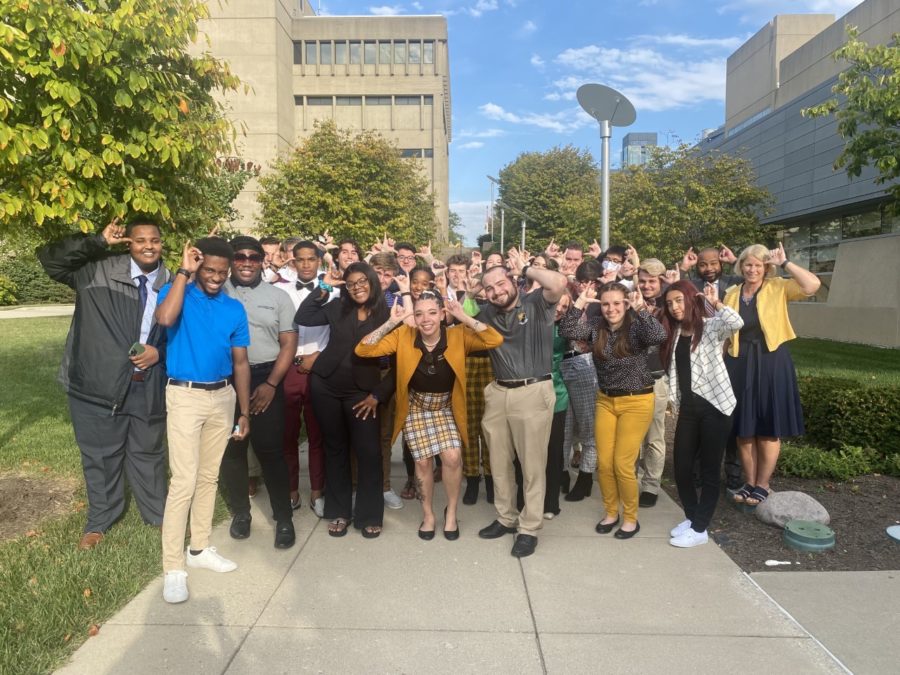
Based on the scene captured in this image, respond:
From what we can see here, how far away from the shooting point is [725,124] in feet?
111

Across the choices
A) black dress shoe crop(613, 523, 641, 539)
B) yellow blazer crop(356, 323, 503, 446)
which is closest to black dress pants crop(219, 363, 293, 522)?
yellow blazer crop(356, 323, 503, 446)

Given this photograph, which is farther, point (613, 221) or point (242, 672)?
point (613, 221)

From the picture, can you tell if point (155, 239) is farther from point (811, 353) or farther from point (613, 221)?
point (613, 221)

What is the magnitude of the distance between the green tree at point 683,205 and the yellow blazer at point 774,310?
538 inches

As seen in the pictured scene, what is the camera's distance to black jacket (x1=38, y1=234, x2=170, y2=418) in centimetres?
425

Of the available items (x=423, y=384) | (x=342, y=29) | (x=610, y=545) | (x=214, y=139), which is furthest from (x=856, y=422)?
(x=342, y=29)

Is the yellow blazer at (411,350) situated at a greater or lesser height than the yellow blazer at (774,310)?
lesser

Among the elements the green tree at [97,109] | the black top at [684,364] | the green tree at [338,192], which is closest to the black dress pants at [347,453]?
the green tree at [97,109]

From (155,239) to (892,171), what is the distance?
30.8ft

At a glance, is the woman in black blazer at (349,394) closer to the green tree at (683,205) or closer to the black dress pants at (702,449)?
the black dress pants at (702,449)

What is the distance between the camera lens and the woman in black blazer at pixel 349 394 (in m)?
4.53

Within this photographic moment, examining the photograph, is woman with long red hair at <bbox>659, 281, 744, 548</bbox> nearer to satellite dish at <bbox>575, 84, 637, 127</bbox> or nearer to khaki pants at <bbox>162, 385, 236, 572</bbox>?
khaki pants at <bbox>162, 385, 236, 572</bbox>

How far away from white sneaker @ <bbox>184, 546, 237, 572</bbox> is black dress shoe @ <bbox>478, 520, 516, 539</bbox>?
1658 mm

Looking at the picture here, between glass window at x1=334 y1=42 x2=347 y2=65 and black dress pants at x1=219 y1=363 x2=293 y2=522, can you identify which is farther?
glass window at x1=334 y1=42 x2=347 y2=65
